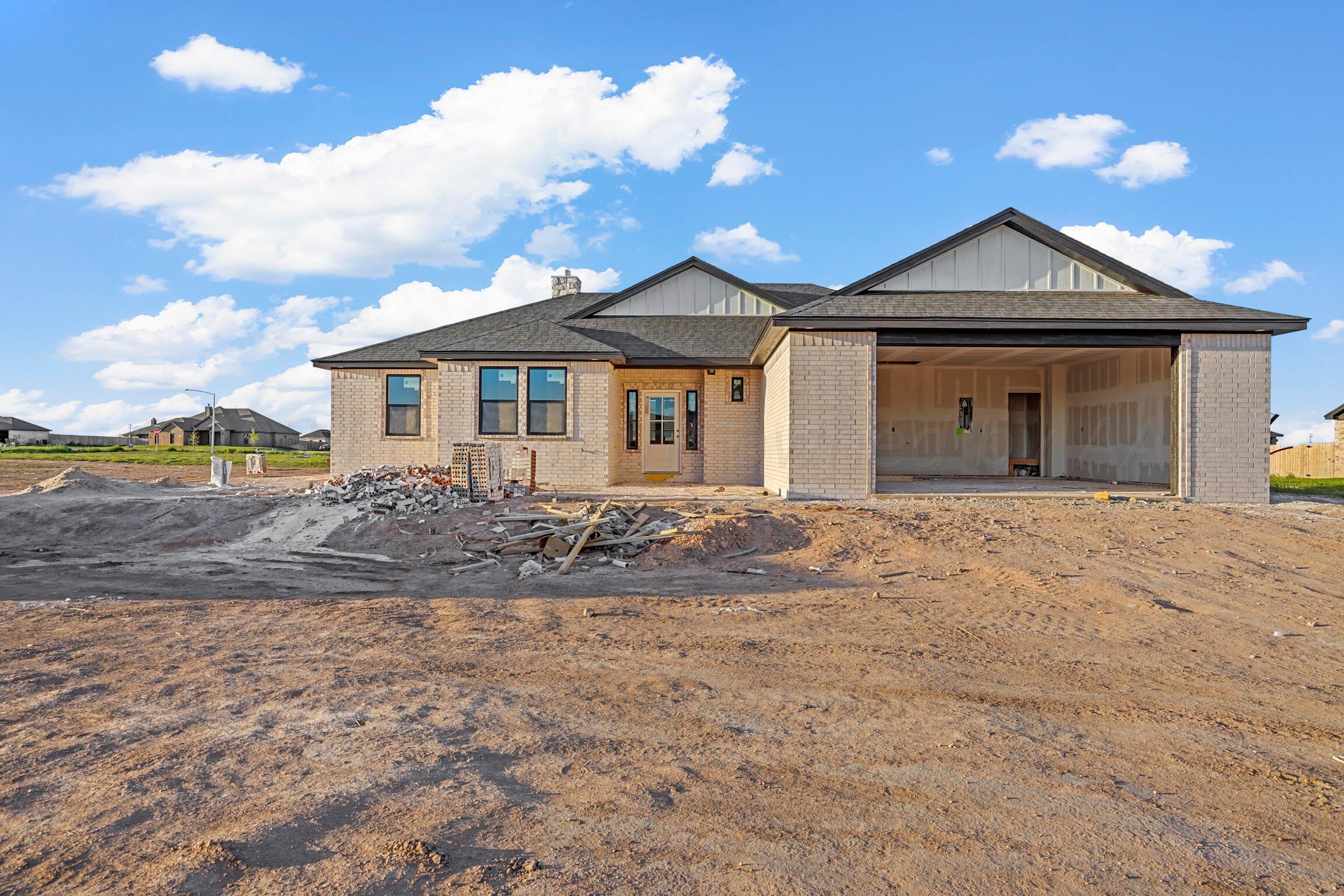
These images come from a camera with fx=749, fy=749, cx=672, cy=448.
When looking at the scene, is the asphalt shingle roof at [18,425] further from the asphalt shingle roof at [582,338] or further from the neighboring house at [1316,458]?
the neighboring house at [1316,458]

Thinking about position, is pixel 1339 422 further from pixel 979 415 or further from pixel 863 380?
pixel 863 380

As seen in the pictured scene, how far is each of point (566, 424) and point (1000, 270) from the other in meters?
9.87

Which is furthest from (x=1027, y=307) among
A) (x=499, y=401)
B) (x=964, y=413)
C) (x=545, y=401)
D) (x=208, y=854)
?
(x=208, y=854)

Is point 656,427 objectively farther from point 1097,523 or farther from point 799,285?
point 1097,523

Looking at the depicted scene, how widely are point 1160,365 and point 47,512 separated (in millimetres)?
23132

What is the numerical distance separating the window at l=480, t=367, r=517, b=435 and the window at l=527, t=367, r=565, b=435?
339 millimetres

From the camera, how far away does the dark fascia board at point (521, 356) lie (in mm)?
17000

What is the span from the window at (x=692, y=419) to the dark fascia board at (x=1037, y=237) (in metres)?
5.61

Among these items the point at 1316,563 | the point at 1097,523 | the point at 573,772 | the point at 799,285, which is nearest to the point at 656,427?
the point at 799,285

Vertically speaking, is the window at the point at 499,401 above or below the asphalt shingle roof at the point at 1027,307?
below

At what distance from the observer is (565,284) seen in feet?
90.3

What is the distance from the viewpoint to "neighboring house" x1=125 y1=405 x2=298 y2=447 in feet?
289

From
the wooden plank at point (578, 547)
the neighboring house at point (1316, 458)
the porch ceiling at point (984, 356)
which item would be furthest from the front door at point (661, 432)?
the neighboring house at point (1316, 458)

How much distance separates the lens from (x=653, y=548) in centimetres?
1031
